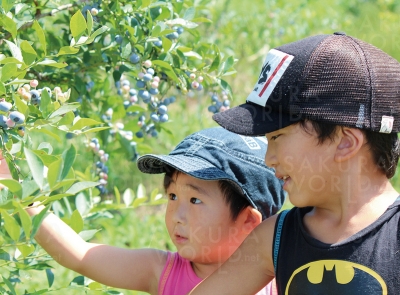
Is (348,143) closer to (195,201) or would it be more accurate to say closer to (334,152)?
(334,152)

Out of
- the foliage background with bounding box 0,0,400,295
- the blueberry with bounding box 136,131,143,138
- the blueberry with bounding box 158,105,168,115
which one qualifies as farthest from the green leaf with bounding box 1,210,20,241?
the foliage background with bounding box 0,0,400,295

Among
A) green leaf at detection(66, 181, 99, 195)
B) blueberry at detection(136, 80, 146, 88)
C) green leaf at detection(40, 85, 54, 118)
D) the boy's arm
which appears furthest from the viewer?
blueberry at detection(136, 80, 146, 88)

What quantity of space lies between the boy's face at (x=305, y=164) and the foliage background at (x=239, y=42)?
1429mm

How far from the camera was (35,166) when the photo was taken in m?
1.07

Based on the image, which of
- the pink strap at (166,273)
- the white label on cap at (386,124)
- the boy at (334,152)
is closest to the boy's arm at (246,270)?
the boy at (334,152)

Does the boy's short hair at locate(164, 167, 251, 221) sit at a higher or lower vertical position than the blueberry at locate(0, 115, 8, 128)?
lower

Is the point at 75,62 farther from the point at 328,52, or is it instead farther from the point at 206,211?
the point at 328,52

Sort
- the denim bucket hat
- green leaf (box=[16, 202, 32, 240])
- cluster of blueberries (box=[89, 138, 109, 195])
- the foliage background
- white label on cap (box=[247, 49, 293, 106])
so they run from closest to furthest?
1. green leaf (box=[16, 202, 32, 240])
2. white label on cap (box=[247, 49, 293, 106])
3. the denim bucket hat
4. cluster of blueberries (box=[89, 138, 109, 195])
5. the foliage background

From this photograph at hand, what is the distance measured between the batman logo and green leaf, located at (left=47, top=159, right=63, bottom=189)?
58cm

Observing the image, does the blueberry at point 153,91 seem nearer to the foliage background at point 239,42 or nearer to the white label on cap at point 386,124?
the white label on cap at point 386,124

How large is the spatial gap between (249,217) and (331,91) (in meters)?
0.50

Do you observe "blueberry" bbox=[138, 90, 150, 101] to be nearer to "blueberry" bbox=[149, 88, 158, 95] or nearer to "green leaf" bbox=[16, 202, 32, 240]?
"blueberry" bbox=[149, 88, 158, 95]

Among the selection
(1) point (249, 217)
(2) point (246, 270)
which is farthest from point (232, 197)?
(2) point (246, 270)

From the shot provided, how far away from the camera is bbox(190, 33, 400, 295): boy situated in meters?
1.33
